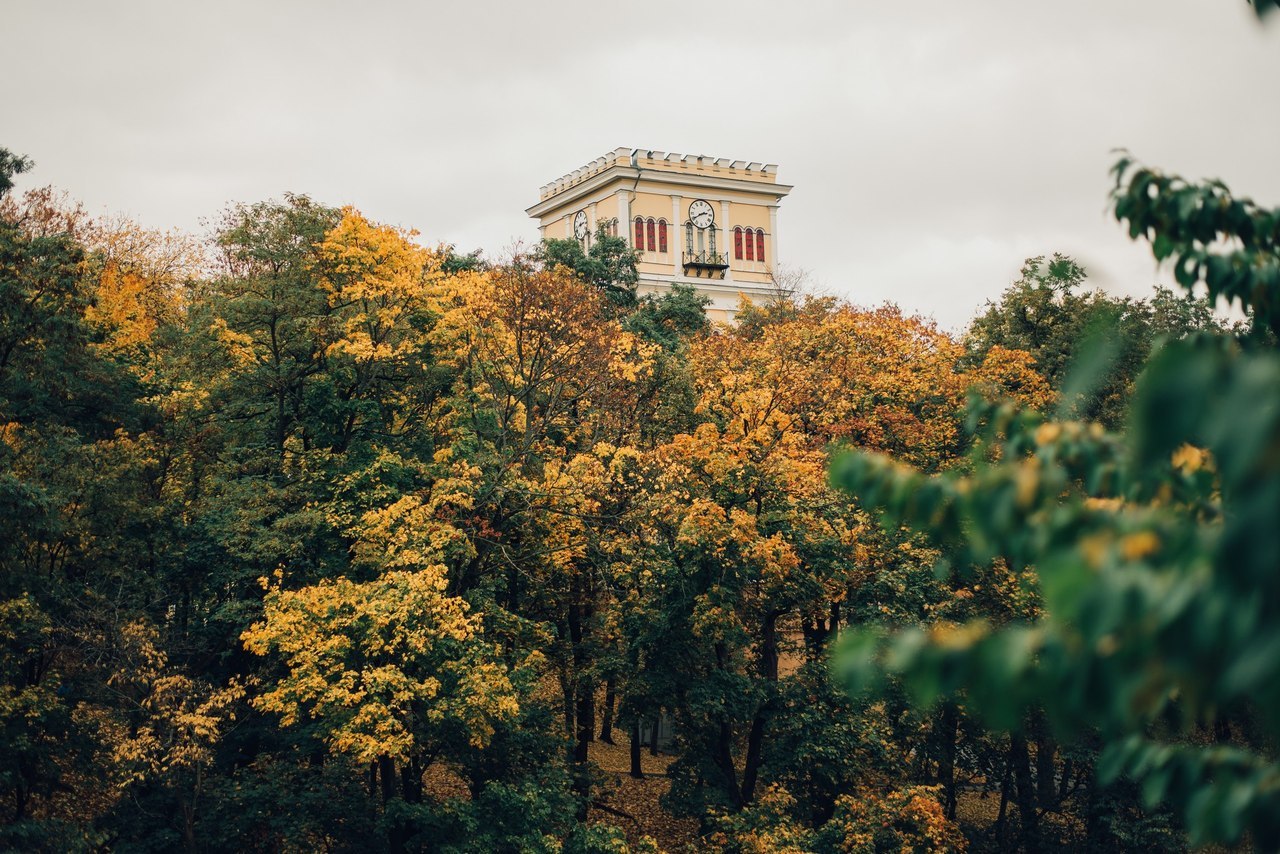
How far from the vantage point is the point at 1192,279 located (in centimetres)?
548

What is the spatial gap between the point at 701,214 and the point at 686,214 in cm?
95

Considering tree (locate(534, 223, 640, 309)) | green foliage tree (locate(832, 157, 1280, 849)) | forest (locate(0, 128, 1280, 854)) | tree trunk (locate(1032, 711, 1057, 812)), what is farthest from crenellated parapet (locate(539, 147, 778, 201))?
green foliage tree (locate(832, 157, 1280, 849))

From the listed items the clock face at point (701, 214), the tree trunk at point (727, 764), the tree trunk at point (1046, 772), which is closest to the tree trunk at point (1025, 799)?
the tree trunk at point (1046, 772)

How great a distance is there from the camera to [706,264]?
59.4 meters

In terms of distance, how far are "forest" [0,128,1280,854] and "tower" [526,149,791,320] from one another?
A: 3149cm

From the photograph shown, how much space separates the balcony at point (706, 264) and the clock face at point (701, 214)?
193cm

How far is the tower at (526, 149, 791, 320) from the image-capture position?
59281mm

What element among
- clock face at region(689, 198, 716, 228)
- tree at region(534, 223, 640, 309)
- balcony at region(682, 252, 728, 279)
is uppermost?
clock face at region(689, 198, 716, 228)

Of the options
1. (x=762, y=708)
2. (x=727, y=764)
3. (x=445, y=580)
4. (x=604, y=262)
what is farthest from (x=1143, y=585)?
(x=604, y=262)

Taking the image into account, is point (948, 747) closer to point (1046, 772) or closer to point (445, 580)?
point (1046, 772)

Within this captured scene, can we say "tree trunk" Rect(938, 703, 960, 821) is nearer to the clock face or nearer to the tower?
the tower

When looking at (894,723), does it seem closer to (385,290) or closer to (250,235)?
(385,290)

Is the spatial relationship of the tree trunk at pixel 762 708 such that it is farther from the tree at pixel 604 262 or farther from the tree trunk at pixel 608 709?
the tree at pixel 604 262

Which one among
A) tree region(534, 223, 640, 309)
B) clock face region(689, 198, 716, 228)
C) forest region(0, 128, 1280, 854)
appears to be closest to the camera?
forest region(0, 128, 1280, 854)
